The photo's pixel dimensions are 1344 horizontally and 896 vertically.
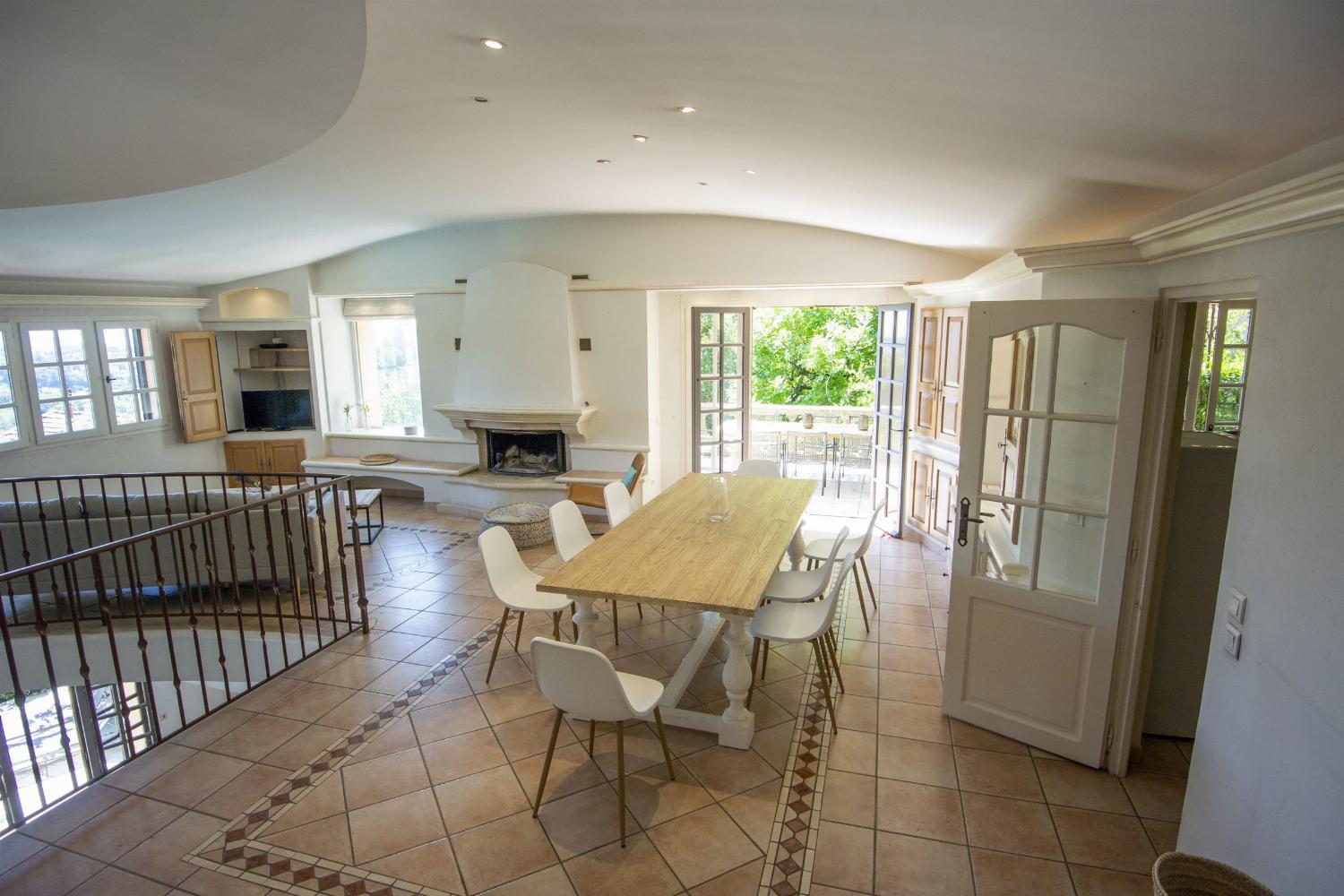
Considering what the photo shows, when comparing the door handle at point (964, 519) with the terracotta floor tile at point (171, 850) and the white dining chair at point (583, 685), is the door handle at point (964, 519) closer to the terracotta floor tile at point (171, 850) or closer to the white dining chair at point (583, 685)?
the white dining chair at point (583, 685)

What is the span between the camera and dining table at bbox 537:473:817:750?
2709 millimetres

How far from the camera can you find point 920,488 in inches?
226

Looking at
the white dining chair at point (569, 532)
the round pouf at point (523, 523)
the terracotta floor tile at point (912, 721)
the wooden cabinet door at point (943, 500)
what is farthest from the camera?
the round pouf at point (523, 523)

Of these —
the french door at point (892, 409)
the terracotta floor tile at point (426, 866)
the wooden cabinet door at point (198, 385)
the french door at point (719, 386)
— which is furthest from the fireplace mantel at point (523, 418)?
the terracotta floor tile at point (426, 866)

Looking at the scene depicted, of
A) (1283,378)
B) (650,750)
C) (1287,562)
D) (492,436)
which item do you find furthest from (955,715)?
(492,436)

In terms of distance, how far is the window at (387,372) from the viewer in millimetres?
7995

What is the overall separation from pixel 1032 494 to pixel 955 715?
1.12 m

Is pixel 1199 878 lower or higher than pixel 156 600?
higher

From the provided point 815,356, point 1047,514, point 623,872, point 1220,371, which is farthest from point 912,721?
point 815,356

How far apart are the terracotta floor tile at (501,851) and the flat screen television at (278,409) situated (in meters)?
6.62

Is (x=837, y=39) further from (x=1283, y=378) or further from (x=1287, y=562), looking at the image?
(x=1287, y=562)

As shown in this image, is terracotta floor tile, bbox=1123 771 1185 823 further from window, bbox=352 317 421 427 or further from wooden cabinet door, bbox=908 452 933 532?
window, bbox=352 317 421 427

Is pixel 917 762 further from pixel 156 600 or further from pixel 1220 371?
pixel 156 600

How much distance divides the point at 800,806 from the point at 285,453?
23.9 feet
